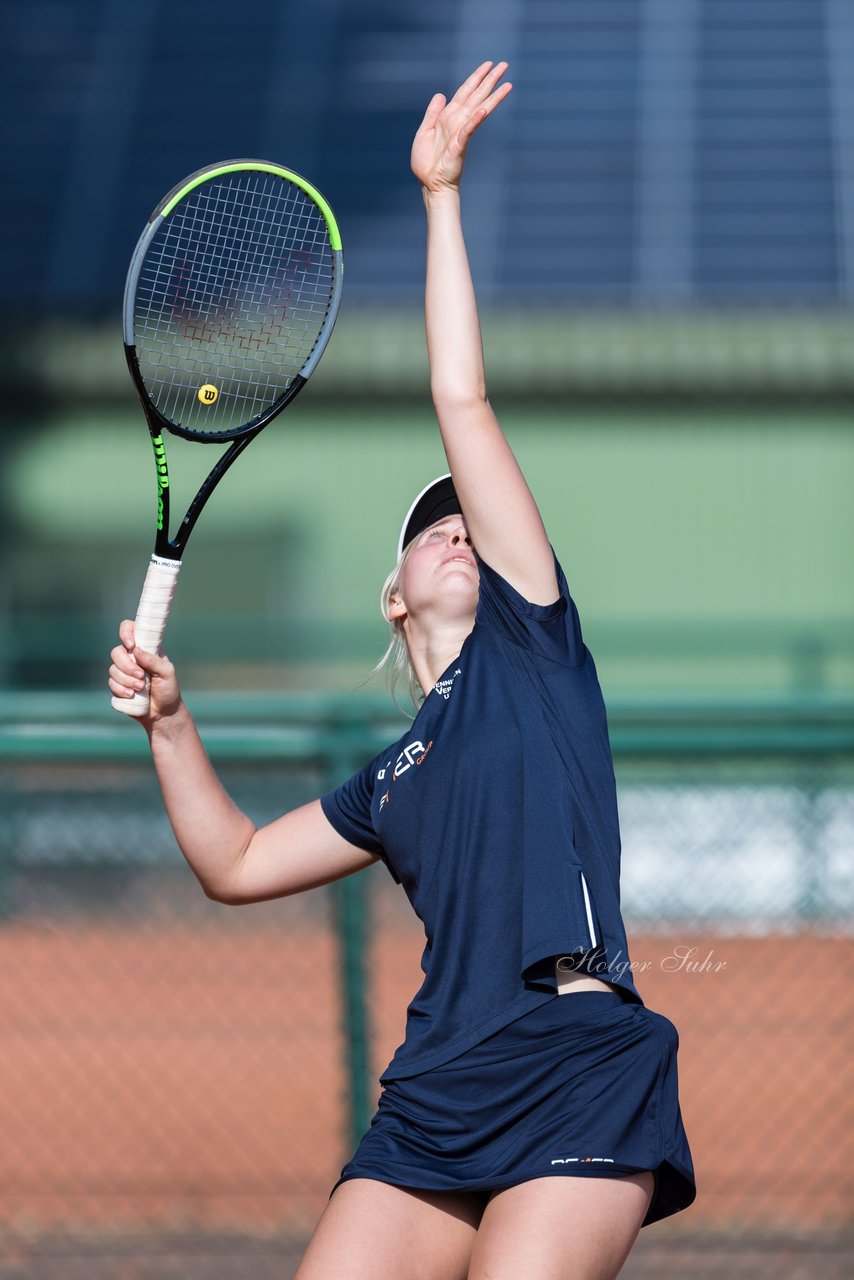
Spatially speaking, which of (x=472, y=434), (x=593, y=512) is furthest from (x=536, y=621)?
(x=593, y=512)

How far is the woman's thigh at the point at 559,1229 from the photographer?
2098 millimetres

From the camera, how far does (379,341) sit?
10.2 metres

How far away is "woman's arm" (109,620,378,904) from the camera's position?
2604 millimetres

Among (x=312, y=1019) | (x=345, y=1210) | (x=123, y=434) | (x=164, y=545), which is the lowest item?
(x=312, y=1019)

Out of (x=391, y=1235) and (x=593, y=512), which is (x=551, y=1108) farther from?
(x=593, y=512)

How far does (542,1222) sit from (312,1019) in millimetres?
3641

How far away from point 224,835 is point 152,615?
1.32 feet

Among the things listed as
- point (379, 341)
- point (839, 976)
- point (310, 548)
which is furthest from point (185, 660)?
point (839, 976)

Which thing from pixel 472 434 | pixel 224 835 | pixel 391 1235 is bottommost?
pixel 391 1235

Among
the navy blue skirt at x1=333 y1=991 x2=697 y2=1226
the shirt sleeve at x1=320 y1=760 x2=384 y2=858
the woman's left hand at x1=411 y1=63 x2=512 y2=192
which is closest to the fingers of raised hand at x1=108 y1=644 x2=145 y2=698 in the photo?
the shirt sleeve at x1=320 y1=760 x2=384 y2=858

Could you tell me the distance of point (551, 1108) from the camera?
2207 millimetres

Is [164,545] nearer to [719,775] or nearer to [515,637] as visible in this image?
[515,637]

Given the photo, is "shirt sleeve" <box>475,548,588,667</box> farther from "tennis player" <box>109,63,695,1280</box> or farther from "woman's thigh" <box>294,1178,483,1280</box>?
"woman's thigh" <box>294,1178,483,1280</box>

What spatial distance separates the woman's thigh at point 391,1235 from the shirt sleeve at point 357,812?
554mm
